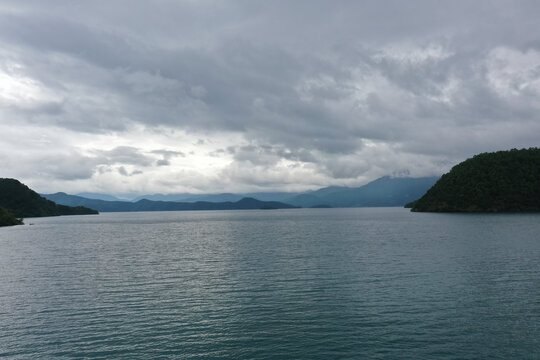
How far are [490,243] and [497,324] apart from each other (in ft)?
241

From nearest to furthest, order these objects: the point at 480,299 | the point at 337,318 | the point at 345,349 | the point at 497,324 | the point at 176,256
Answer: the point at 345,349, the point at 497,324, the point at 337,318, the point at 480,299, the point at 176,256

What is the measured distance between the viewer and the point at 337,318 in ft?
126

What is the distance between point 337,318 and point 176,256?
57222mm

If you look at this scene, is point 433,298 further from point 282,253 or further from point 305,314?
point 282,253

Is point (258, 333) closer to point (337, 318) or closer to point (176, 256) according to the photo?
point (337, 318)

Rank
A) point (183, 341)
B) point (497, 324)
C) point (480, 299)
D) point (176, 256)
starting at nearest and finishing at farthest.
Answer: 1. point (183, 341)
2. point (497, 324)
3. point (480, 299)
4. point (176, 256)

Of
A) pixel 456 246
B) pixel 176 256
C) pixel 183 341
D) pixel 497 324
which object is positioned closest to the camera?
pixel 183 341

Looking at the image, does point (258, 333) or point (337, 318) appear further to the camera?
point (337, 318)

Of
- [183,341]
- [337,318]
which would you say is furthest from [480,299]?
[183,341]

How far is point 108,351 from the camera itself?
3080cm

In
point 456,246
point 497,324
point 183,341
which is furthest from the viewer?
point 456,246

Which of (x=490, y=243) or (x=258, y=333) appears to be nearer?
(x=258, y=333)

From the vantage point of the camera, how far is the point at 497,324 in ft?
116

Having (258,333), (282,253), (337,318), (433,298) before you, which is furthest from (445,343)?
(282,253)
